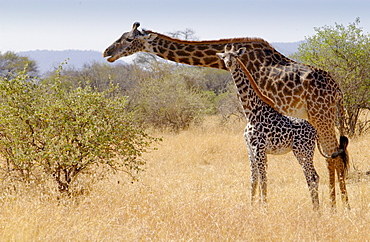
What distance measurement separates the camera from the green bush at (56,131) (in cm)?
614

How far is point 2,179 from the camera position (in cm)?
627

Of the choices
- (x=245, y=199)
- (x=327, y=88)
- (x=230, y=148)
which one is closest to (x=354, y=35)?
(x=230, y=148)

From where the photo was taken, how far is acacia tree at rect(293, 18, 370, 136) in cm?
1159

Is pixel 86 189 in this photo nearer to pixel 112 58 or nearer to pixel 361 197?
pixel 112 58

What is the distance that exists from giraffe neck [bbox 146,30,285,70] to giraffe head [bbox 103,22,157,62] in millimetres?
139

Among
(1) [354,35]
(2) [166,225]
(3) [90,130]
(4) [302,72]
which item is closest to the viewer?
(2) [166,225]

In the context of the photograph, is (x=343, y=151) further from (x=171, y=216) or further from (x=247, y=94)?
(x=171, y=216)

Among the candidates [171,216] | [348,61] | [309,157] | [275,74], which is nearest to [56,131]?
[171,216]

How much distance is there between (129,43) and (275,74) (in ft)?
7.11

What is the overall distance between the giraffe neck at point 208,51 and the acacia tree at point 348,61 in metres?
5.44

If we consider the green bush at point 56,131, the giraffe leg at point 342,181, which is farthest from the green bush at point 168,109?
the giraffe leg at point 342,181

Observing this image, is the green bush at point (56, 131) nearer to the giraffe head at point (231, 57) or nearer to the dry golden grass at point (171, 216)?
the dry golden grass at point (171, 216)

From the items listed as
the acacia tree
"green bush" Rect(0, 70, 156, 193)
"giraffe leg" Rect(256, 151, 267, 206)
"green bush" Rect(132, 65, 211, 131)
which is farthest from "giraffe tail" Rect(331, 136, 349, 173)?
"green bush" Rect(132, 65, 211, 131)

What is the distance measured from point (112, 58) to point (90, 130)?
109cm
